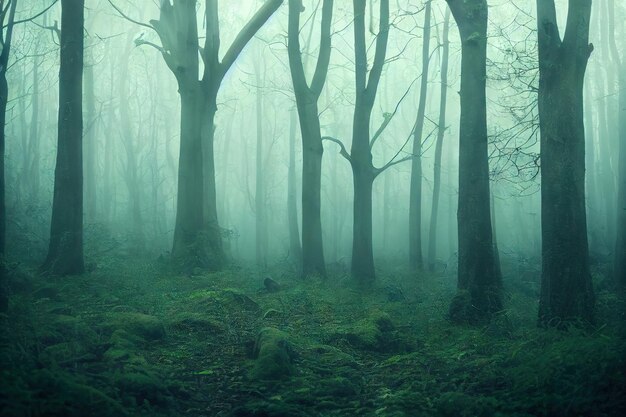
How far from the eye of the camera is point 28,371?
121 inches

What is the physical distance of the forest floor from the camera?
11.0ft

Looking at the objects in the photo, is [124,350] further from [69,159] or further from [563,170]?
[69,159]

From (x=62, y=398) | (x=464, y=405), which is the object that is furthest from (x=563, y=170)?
(x=62, y=398)

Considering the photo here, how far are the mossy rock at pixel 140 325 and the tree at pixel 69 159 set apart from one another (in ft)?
13.0

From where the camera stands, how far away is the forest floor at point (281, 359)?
3365mm

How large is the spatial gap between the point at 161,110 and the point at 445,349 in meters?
33.4

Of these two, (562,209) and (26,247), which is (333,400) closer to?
(562,209)

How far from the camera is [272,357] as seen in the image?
15.8ft

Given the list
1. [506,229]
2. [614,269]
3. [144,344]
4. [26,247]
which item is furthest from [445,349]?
[506,229]

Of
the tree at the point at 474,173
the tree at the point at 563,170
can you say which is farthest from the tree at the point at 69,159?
the tree at the point at 563,170

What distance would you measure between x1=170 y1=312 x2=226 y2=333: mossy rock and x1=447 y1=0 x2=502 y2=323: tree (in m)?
3.58

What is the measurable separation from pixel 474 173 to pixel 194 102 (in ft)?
26.5

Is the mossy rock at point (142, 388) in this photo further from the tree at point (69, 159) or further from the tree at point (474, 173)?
the tree at point (69, 159)

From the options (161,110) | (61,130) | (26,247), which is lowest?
(26,247)
